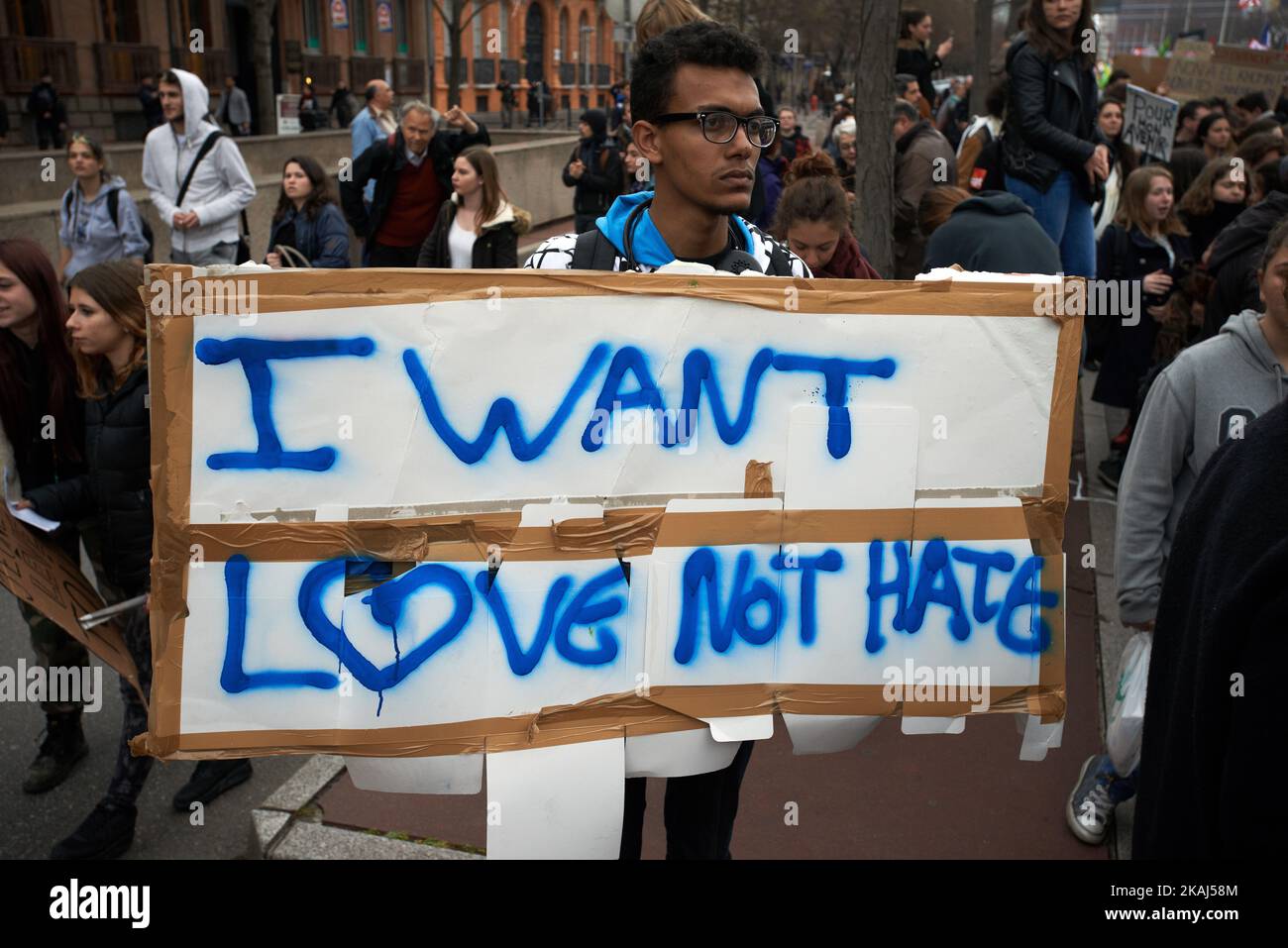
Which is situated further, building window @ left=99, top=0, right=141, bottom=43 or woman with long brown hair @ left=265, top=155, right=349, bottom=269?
building window @ left=99, top=0, right=141, bottom=43

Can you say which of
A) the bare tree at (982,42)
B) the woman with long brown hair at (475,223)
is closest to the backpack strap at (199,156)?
the woman with long brown hair at (475,223)

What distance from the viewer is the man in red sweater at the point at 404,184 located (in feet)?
24.9

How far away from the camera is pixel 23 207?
9672mm

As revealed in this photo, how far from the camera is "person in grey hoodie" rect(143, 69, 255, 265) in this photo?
733cm

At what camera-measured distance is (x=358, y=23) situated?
133 ft

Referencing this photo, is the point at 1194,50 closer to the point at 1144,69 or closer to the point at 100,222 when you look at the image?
the point at 1144,69

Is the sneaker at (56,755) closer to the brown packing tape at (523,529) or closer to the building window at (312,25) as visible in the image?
the brown packing tape at (523,529)

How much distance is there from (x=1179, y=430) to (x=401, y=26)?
44829 mm

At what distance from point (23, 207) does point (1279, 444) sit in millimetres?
10263

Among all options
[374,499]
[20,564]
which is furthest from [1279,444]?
[20,564]

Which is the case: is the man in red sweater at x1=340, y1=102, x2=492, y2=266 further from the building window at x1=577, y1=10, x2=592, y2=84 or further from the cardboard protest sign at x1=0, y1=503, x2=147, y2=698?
the building window at x1=577, y1=10, x2=592, y2=84

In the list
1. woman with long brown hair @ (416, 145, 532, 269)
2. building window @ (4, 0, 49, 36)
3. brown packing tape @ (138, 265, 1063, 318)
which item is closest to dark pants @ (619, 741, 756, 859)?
brown packing tape @ (138, 265, 1063, 318)

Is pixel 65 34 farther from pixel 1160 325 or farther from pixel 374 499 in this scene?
pixel 374 499

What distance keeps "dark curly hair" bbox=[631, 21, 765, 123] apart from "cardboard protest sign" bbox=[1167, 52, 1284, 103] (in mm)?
11353
